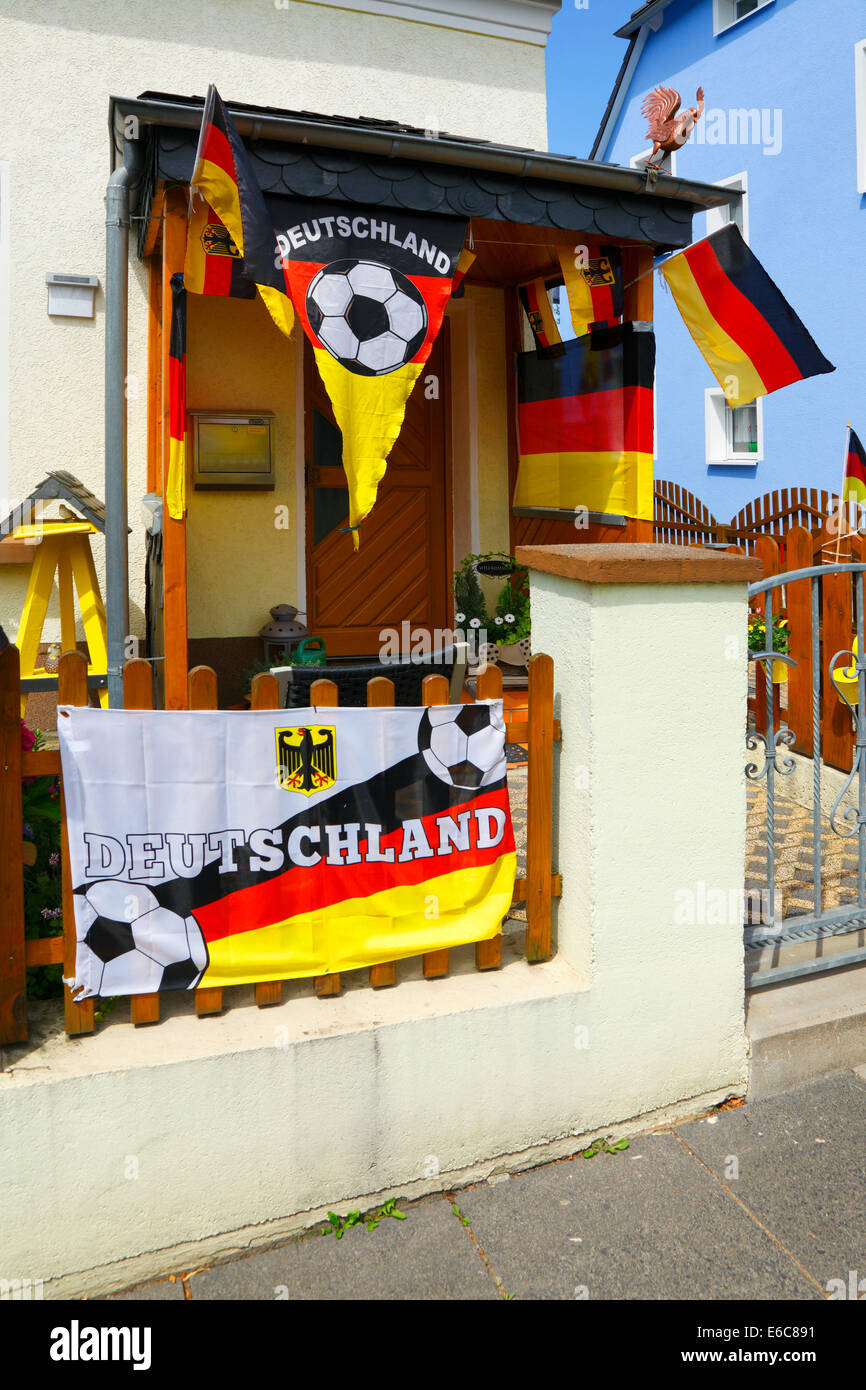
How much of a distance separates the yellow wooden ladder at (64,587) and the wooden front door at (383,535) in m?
2.05

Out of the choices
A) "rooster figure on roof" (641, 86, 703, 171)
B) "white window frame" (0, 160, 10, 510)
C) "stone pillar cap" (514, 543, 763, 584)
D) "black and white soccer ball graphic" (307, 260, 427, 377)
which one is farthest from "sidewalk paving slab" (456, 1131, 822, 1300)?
"white window frame" (0, 160, 10, 510)

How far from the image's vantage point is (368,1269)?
8.38 feet

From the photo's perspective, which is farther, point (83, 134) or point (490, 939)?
point (83, 134)

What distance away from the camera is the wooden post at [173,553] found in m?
5.13

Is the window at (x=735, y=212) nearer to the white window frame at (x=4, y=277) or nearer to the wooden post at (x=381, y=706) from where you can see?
the white window frame at (x=4, y=277)

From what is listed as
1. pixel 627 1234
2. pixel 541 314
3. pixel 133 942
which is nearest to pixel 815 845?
pixel 627 1234

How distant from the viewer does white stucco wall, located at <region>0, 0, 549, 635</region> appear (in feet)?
21.4

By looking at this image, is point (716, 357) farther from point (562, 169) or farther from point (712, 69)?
point (712, 69)

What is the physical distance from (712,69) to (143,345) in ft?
31.8

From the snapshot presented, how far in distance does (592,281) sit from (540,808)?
14.4 ft

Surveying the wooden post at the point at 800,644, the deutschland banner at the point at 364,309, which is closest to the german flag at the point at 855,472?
the wooden post at the point at 800,644

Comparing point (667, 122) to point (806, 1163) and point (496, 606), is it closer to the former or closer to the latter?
point (496, 606)

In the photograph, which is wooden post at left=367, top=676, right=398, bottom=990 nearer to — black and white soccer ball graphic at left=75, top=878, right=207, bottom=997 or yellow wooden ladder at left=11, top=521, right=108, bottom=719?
black and white soccer ball graphic at left=75, top=878, right=207, bottom=997
